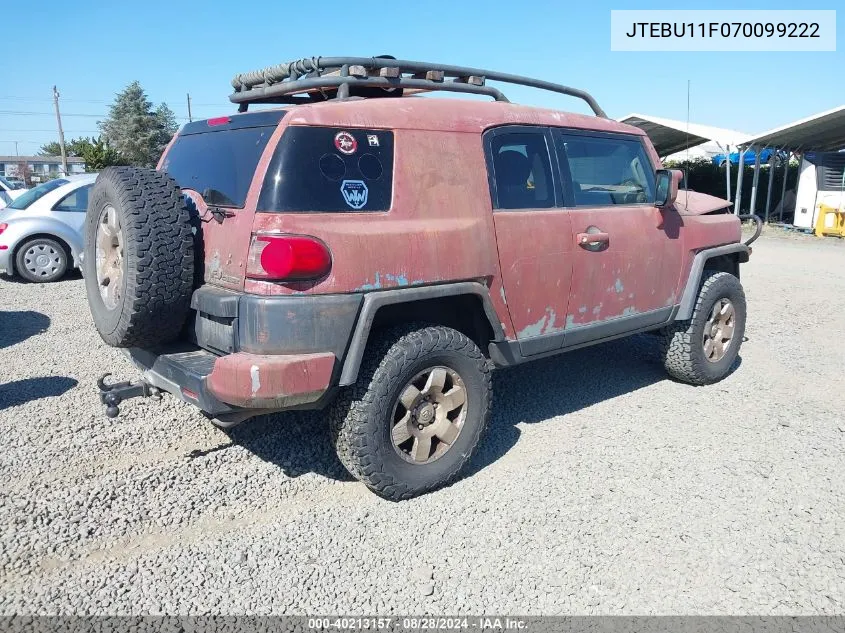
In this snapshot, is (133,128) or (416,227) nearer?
(416,227)

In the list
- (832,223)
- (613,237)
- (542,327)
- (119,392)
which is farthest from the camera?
(832,223)

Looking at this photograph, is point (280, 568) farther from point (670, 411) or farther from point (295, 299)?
point (670, 411)

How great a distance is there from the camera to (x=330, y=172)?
317 centimetres

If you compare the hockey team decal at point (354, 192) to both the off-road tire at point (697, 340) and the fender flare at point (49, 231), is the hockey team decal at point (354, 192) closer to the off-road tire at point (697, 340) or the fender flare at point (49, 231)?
the off-road tire at point (697, 340)

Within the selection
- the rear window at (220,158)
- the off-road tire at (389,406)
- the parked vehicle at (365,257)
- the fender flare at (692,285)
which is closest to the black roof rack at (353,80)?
the parked vehicle at (365,257)

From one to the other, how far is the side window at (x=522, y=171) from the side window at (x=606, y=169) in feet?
0.67

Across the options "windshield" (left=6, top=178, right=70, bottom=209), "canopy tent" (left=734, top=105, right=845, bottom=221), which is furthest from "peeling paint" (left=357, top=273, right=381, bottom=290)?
"canopy tent" (left=734, top=105, right=845, bottom=221)

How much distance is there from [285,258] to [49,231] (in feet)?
26.0

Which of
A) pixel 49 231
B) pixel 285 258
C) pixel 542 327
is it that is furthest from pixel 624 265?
pixel 49 231

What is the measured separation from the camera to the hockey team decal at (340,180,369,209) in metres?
3.19

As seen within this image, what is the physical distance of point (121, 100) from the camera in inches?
1949

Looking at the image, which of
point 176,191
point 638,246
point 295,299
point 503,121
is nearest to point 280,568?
point 295,299

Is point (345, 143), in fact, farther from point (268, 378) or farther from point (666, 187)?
point (666, 187)

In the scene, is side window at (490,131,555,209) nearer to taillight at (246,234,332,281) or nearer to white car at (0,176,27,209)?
taillight at (246,234,332,281)
